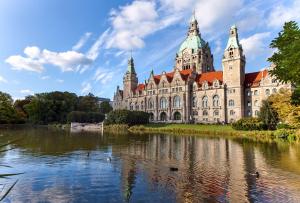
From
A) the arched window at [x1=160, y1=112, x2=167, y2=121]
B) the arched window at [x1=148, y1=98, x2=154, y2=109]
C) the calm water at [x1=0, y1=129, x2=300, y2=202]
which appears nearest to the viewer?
the calm water at [x1=0, y1=129, x2=300, y2=202]

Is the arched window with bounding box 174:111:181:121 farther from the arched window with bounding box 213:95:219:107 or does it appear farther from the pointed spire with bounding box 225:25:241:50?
the pointed spire with bounding box 225:25:241:50

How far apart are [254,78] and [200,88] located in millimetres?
16852

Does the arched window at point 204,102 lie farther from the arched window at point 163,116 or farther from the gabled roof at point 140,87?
the gabled roof at point 140,87

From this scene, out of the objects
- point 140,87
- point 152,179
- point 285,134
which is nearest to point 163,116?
point 140,87

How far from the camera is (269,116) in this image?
195 ft

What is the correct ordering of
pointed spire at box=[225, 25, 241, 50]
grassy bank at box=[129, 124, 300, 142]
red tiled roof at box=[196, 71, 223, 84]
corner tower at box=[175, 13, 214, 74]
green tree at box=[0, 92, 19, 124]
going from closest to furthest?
1. grassy bank at box=[129, 124, 300, 142]
2. green tree at box=[0, 92, 19, 124]
3. pointed spire at box=[225, 25, 241, 50]
4. red tiled roof at box=[196, 71, 223, 84]
5. corner tower at box=[175, 13, 214, 74]

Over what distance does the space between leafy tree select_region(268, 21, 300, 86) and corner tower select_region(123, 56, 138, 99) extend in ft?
345

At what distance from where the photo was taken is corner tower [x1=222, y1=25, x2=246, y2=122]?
85.1 metres

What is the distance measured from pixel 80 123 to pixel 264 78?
58.8 m

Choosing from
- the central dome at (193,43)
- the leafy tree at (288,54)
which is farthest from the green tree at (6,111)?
the leafy tree at (288,54)

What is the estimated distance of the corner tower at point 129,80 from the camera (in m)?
121

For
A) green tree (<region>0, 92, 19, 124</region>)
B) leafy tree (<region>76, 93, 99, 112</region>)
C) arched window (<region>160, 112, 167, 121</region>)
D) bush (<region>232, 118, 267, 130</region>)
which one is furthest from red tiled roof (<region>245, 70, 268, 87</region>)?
green tree (<region>0, 92, 19, 124</region>)

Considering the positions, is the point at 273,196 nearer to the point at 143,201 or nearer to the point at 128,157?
the point at 143,201

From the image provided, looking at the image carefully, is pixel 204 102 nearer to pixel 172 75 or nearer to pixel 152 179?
pixel 172 75
